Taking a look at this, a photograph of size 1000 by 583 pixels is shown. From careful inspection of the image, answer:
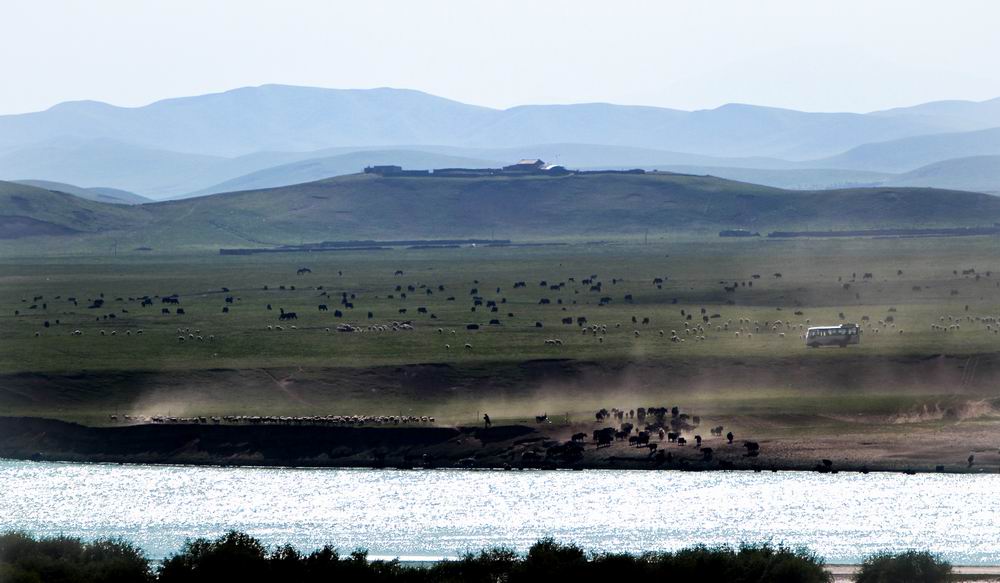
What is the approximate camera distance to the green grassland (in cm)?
9894

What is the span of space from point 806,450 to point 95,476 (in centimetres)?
3658

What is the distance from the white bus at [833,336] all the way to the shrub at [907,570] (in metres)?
53.7

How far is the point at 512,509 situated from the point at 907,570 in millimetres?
22315

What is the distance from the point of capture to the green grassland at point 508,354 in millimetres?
98938

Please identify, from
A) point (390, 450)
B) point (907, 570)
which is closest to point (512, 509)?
point (390, 450)

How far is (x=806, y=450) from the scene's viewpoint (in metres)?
85.7

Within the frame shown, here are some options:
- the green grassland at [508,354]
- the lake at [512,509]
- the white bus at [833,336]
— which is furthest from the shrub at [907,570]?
the white bus at [833,336]

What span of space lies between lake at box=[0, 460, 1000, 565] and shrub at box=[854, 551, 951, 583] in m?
6.76

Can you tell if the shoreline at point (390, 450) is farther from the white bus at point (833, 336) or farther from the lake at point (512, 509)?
the white bus at point (833, 336)

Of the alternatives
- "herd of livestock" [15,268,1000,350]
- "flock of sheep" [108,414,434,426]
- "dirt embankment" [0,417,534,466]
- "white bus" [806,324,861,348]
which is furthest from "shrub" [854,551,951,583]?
"herd of livestock" [15,268,1000,350]

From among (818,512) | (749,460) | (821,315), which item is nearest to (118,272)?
(821,315)

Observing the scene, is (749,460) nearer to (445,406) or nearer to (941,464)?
(941,464)

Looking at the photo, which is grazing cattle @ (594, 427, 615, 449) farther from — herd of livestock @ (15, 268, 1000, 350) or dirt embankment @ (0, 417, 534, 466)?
herd of livestock @ (15, 268, 1000, 350)

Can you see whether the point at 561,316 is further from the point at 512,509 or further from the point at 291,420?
the point at 512,509
